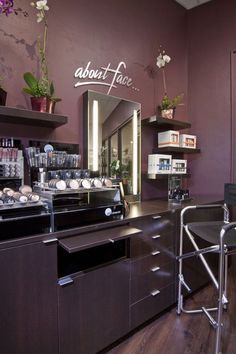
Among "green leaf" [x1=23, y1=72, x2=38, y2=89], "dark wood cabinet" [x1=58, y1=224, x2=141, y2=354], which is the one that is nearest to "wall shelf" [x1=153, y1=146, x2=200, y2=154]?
"dark wood cabinet" [x1=58, y1=224, x2=141, y2=354]

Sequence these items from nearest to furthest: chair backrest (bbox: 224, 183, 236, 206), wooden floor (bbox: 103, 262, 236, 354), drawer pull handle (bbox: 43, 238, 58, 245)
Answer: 1. drawer pull handle (bbox: 43, 238, 58, 245)
2. wooden floor (bbox: 103, 262, 236, 354)
3. chair backrest (bbox: 224, 183, 236, 206)

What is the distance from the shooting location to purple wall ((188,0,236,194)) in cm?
294

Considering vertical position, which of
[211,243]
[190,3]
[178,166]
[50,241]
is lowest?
[211,243]

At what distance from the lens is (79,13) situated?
210cm

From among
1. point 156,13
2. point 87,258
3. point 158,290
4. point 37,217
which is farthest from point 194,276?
point 156,13

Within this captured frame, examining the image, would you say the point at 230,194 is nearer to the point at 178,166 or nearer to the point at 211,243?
the point at 211,243

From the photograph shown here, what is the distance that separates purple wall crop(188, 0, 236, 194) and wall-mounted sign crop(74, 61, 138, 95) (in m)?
1.07

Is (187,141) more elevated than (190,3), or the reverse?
(190,3)

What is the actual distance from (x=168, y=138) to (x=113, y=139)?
2.29ft

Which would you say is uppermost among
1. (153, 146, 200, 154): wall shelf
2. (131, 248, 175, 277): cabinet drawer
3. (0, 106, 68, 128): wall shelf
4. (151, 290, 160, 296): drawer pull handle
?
(0, 106, 68, 128): wall shelf

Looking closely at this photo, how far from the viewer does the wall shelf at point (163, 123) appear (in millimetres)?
2509

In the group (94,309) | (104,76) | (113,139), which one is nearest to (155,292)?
(94,309)

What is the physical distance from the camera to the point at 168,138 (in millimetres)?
2652

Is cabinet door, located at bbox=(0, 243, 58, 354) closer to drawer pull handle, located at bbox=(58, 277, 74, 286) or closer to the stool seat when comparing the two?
drawer pull handle, located at bbox=(58, 277, 74, 286)
